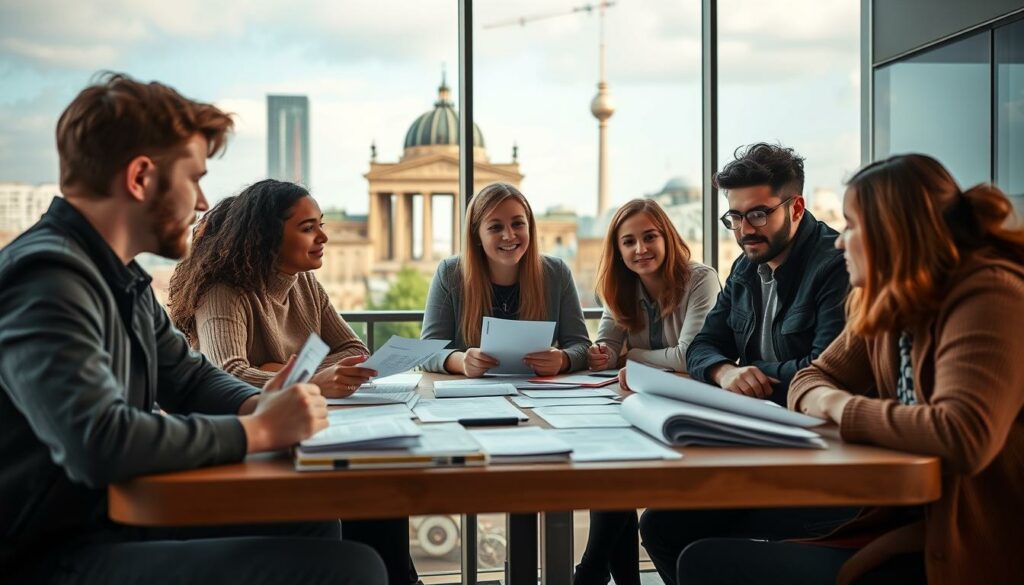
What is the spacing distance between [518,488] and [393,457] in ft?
0.55

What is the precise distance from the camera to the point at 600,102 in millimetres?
5156

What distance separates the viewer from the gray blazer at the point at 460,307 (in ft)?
9.28

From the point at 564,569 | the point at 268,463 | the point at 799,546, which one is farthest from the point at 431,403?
the point at 799,546

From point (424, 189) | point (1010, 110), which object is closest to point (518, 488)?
point (1010, 110)

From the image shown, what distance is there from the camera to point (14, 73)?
17.3 ft

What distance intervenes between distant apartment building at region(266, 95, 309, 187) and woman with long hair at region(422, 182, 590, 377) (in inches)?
125

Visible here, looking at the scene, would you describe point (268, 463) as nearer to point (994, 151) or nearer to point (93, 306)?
point (93, 306)

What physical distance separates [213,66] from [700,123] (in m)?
3.62

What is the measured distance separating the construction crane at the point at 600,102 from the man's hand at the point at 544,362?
236 centimetres

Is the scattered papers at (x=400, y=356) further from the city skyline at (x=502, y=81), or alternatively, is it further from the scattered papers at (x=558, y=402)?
the city skyline at (x=502, y=81)

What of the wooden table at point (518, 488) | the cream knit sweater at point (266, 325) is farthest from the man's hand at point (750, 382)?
the cream knit sweater at point (266, 325)

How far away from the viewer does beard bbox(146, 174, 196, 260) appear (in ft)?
4.43

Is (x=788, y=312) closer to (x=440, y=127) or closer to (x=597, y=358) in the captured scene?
(x=597, y=358)

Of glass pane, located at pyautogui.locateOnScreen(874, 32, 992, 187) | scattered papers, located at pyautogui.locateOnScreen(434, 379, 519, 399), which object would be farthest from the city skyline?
scattered papers, located at pyautogui.locateOnScreen(434, 379, 519, 399)
